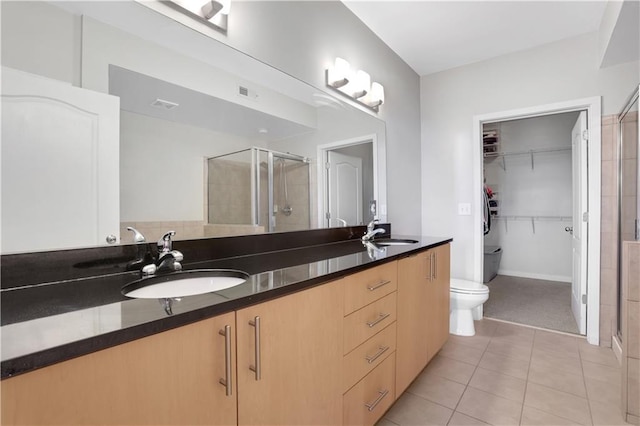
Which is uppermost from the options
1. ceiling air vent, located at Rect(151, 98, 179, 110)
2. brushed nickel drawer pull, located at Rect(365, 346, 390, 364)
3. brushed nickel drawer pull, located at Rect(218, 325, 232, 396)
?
ceiling air vent, located at Rect(151, 98, 179, 110)

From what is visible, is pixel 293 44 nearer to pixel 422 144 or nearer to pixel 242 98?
pixel 242 98

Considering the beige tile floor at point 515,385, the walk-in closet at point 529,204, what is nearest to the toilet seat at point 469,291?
the beige tile floor at point 515,385

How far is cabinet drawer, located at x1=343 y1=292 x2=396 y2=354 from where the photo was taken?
1184 mm

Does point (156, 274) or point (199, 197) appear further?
point (199, 197)

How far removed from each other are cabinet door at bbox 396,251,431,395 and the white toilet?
855 millimetres

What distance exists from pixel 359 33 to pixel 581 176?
2111 millimetres

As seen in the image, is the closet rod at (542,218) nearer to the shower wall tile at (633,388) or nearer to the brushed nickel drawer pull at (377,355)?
the shower wall tile at (633,388)

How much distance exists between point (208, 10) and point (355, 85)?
4.04ft

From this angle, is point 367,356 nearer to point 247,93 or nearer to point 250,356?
point 250,356

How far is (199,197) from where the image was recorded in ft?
4.27

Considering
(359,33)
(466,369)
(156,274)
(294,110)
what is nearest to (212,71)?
(294,110)

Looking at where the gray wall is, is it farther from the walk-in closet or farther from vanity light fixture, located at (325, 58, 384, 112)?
the walk-in closet

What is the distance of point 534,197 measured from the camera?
452 cm

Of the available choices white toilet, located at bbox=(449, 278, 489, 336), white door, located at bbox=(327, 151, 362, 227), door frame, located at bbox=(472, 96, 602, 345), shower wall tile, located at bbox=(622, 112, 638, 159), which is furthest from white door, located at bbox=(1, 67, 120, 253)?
door frame, located at bbox=(472, 96, 602, 345)
